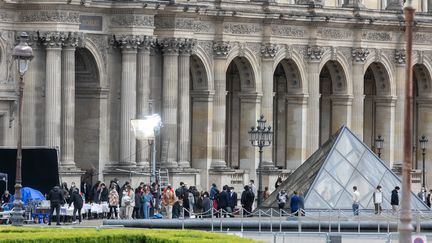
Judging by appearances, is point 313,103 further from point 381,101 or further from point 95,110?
point 95,110

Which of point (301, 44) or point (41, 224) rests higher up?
point (301, 44)

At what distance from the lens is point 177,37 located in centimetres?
9725

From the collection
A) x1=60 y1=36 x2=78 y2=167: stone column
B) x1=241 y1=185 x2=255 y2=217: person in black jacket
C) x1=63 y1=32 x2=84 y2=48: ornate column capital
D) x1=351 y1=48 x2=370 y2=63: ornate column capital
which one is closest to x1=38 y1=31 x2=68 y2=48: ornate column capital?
x1=63 y1=32 x2=84 y2=48: ornate column capital

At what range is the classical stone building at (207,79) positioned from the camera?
91375 mm

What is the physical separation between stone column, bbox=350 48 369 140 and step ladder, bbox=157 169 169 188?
53.6 ft

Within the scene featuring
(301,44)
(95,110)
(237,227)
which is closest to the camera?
(237,227)

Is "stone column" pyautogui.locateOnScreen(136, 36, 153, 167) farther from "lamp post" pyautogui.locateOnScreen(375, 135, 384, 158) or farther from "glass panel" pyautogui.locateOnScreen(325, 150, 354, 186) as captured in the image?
"lamp post" pyautogui.locateOnScreen(375, 135, 384, 158)

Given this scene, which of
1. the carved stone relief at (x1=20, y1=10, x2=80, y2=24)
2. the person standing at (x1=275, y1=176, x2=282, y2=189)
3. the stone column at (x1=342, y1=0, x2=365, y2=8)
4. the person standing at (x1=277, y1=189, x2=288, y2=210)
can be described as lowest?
the person standing at (x1=277, y1=189, x2=288, y2=210)

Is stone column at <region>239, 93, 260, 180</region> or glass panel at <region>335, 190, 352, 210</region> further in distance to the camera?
stone column at <region>239, 93, 260, 180</region>

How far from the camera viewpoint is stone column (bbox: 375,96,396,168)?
112625 mm

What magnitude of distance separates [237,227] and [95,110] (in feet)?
79.8

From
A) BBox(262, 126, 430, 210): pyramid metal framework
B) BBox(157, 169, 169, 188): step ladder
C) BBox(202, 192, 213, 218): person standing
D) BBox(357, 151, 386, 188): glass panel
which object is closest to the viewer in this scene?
BBox(202, 192, 213, 218): person standing

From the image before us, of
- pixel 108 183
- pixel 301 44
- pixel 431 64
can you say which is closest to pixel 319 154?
pixel 108 183

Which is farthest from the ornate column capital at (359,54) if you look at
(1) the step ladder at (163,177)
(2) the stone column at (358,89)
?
(1) the step ladder at (163,177)
